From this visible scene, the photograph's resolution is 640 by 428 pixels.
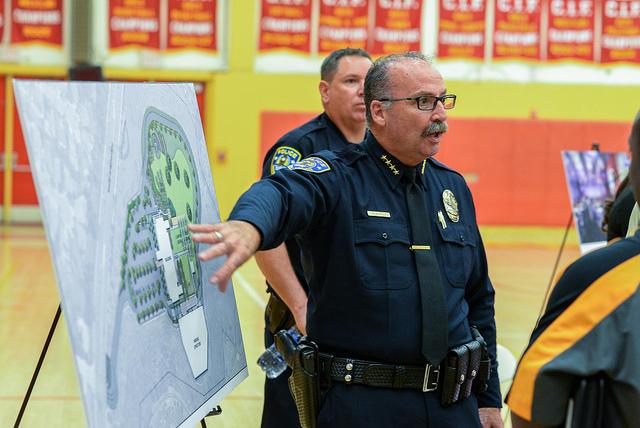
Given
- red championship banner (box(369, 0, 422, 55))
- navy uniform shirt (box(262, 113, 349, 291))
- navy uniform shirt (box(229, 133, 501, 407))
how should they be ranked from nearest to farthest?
navy uniform shirt (box(229, 133, 501, 407)), navy uniform shirt (box(262, 113, 349, 291)), red championship banner (box(369, 0, 422, 55))

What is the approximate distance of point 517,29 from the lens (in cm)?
1656

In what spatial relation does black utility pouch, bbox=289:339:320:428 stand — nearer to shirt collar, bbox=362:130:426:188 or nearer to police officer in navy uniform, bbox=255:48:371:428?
shirt collar, bbox=362:130:426:188

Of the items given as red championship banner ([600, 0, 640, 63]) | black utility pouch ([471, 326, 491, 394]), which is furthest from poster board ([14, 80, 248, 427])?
red championship banner ([600, 0, 640, 63])

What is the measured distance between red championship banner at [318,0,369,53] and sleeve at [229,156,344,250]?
1396 cm

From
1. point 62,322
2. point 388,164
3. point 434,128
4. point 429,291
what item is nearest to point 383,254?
point 429,291

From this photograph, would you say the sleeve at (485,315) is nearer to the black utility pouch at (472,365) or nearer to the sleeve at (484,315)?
the sleeve at (484,315)

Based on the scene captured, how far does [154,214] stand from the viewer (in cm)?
227

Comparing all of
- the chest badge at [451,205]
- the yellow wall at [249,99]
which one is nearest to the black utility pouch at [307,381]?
the chest badge at [451,205]

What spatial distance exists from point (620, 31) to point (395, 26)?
13.2ft

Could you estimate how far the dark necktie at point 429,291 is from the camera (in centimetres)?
261

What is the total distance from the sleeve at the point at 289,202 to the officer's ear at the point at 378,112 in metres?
0.21

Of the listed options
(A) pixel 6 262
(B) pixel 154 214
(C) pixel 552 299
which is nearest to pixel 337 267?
(B) pixel 154 214

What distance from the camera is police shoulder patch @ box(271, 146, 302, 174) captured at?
11.8ft

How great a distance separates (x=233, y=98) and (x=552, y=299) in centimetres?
1487
